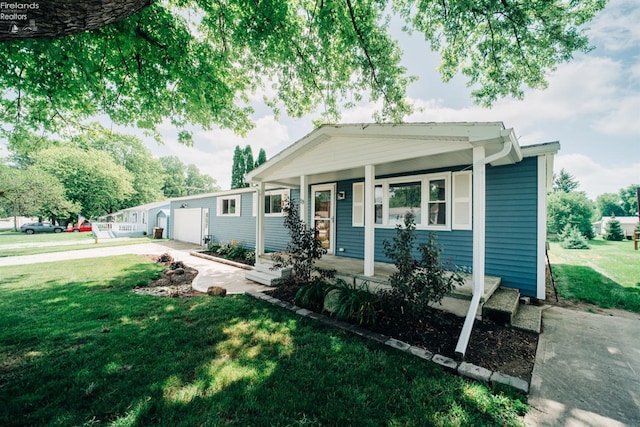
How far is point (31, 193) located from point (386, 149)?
22.4 meters

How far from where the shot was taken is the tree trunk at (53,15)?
5.14ft

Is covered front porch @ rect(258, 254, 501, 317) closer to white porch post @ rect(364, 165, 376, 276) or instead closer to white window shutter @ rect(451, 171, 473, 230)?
white porch post @ rect(364, 165, 376, 276)

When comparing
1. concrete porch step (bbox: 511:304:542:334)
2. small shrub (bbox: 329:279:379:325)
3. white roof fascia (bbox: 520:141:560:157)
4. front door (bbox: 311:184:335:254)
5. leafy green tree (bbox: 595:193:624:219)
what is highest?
leafy green tree (bbox: 595:193:624:219)

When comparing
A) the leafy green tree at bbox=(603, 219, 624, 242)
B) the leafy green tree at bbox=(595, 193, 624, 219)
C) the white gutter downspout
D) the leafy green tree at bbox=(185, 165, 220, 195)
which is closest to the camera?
the white gutter downspout

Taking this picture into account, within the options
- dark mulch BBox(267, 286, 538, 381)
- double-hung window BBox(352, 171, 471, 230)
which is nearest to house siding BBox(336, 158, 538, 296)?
double-hung window BBox(352, 171, 471, 230)

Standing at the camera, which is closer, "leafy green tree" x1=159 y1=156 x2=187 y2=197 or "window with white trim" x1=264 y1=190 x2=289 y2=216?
"window with white trim" x1=264 y1=190 x2=289 y2=216

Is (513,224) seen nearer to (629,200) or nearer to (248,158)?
(248,158)

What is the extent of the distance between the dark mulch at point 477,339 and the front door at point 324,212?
167 inches

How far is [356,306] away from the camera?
151 inches

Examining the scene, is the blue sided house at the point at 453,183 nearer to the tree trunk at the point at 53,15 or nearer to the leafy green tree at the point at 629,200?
the tree trunk at the point at 53,15

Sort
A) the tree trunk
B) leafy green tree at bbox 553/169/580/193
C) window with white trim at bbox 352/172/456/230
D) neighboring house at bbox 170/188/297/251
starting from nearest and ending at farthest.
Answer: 1. the tree trunk
2. window with white trim at bbox 352/172/456/230
3. neighboring house at bbox 170/188/297/251
4. leafy green tree at bbox 553/169/580/193

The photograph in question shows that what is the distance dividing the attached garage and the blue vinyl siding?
45.9 feet

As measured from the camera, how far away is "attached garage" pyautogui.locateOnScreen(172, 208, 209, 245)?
575 inches

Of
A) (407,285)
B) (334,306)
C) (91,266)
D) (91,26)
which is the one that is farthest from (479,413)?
(91,266)
